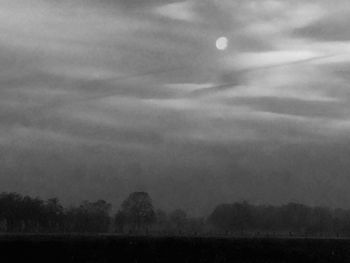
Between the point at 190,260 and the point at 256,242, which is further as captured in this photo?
the point at 256,242

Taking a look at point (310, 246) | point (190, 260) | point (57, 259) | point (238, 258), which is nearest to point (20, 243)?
point (57, 259)

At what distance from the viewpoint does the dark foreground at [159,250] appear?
288 ft

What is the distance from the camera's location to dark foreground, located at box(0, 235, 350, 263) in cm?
8769

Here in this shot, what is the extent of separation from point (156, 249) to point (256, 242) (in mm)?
18455

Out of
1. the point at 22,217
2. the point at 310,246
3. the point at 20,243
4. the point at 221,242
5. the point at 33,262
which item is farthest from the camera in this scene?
the point at 22,217

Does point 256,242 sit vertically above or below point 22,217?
below

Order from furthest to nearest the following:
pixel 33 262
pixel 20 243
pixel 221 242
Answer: pixel 221 242 → pixel 20 243 → pixel 33 262

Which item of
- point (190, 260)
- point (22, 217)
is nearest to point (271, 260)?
point (190, 260)

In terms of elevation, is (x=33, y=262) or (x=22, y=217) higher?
(x=22, y=217)

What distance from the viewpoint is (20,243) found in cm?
9038

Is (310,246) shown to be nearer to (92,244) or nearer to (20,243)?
(92,244)

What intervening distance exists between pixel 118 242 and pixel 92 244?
15.3 ft

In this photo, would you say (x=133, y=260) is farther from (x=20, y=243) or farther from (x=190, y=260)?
(x=20, y=243)

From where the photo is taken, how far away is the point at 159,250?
94.8m
